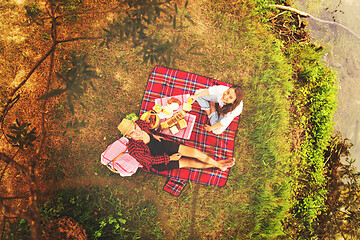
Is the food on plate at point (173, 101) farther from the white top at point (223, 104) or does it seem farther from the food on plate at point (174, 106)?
the white top at point (223, 104)

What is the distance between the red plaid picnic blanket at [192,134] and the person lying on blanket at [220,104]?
0.13m

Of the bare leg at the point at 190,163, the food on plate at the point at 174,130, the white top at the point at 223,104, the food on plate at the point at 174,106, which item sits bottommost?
the bare leg at the point at 190,163

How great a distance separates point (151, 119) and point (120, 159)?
975 millimetres

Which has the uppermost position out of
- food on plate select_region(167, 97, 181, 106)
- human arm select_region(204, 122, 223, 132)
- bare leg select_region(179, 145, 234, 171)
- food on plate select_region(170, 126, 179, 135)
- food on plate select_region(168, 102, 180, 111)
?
food on plate select_region(167, 97, 181, 106)

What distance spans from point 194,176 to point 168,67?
2299 mm

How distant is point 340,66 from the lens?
4664mm

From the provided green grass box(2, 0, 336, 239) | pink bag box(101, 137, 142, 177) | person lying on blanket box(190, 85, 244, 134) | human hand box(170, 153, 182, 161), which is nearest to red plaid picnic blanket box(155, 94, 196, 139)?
person lying on blanket box(190, 85, 244, 134)

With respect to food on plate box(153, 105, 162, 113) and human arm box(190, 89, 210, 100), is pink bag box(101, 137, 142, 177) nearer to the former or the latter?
food on plate box(153, 105, 162, 113)

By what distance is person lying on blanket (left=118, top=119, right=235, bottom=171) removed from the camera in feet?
12.7

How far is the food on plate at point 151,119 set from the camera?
397cm

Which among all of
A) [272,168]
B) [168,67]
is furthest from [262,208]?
[168,67]

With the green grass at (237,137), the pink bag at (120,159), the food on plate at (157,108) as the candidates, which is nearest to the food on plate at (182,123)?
the food on plate at (157,108)

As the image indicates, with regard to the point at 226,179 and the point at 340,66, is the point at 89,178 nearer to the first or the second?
the point at 226,179

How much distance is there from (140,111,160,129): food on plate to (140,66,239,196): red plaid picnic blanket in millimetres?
164
